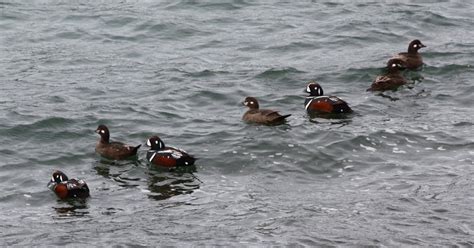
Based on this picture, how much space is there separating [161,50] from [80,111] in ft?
19.3

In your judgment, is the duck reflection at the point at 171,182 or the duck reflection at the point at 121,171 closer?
the duck reflection at the point at 171,182

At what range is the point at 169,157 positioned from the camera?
19094 mm

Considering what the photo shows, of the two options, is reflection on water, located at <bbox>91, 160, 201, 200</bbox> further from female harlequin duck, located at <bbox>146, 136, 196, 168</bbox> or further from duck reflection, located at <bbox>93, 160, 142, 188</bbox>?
female harlequin duck, located at <bbox>146, 136, 196, 168</bbox>

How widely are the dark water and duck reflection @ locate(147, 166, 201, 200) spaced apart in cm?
5

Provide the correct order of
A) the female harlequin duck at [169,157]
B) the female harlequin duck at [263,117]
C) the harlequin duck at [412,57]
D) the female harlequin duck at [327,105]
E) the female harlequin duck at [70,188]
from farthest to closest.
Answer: the harlequin duck at [412,57]
the female harlequin duck at [327,105]
the female harlequin duck at [263,117]
the female harlequin duck at [169,157]
the female harlequin duck at [70,188]

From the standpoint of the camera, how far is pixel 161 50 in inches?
1112

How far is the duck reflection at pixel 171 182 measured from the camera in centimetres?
1775

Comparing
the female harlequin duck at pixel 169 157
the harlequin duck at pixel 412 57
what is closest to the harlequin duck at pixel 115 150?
the female harlequin duck at pixel 169 157

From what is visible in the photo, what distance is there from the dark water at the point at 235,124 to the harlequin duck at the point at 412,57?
415mm

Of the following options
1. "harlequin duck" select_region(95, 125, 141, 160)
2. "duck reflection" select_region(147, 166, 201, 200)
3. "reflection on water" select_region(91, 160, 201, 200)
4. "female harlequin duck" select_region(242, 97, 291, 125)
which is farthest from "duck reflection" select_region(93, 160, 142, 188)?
"female harlequin duck" select_region(242, 97, 291, 125)

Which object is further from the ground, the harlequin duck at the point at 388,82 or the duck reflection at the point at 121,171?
the harlequin duck at the point at 388,82

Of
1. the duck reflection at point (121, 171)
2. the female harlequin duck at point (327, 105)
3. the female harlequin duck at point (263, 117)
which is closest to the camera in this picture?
the duck reflection at point (121, 171)

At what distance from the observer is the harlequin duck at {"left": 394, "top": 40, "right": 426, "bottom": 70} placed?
84.0 feet

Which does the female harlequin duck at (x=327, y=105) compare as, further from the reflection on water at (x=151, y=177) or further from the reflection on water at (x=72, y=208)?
the reflection on water at (x=72, y=208)
